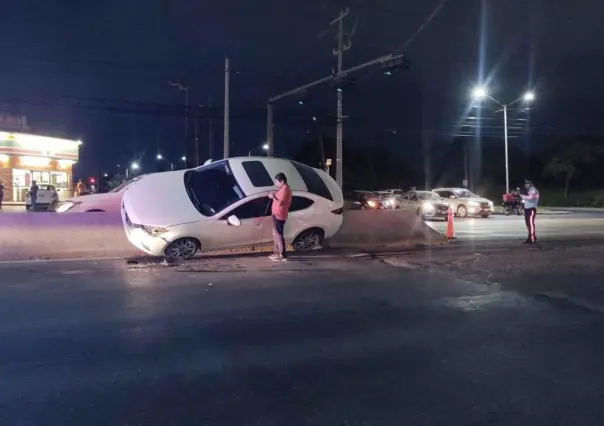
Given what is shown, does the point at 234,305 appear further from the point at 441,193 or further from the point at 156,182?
the point at 441,193

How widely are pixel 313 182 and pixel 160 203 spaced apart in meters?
3.60

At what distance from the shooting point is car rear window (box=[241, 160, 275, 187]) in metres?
12.6

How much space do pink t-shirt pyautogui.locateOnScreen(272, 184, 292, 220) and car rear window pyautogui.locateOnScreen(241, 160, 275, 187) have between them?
2.85 ft

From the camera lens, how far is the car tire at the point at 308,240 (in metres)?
13.4

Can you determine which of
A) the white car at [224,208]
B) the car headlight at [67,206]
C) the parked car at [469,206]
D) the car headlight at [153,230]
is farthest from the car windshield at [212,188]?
the parked car at [469,206]

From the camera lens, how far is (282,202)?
11.8m

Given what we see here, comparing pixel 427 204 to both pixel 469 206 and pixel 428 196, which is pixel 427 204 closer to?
pixel 428 196

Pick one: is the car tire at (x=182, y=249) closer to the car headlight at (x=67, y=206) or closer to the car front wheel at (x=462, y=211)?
the car headlight at (x=67, y=206)

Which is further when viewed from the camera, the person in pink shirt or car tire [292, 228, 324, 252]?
car tire [292, 228, 324, 252]

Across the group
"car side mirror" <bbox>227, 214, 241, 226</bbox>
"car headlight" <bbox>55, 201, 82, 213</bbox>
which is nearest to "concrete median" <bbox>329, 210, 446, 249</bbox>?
"car side mirror" <bbox>227, 214, 241, 226</bbox>

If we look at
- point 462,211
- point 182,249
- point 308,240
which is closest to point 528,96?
point 462,211

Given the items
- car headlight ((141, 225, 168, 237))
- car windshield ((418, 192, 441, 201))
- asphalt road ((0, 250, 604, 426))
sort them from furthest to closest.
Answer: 1. car windshield ((418, 192, 441, 201))
2. car headlight ((141, 225, 168, 237))
3. asphalt road ((0, 250, 604, 426))

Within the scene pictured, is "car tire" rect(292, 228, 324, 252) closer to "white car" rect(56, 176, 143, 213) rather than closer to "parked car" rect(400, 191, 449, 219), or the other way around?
"white car" rect(56, 176, 143, 213)

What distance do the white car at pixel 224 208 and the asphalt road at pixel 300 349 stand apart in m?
1.60
